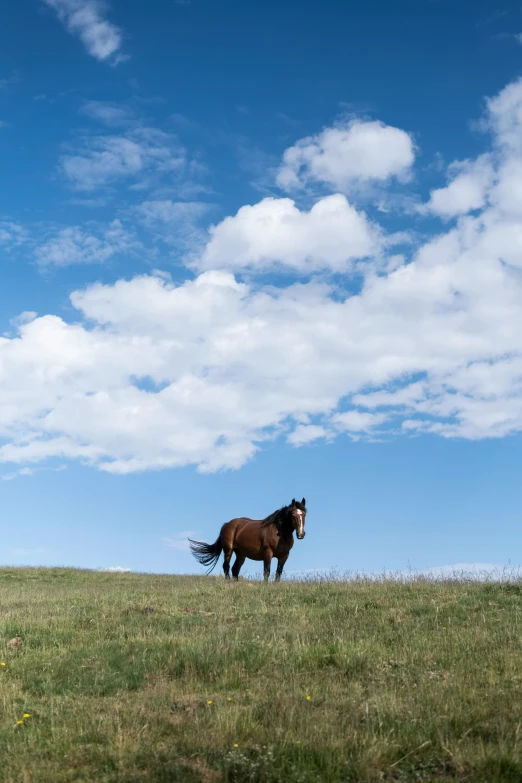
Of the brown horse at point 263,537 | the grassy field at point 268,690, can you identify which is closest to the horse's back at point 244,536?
the brown horse at point 263,537

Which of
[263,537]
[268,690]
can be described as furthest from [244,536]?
[268,690]

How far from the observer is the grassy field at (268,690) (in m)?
7.15

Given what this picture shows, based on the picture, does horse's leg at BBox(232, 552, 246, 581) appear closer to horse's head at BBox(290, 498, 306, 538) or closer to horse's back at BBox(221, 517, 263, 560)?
horse's back at BBox(221, 517, 263, 560)

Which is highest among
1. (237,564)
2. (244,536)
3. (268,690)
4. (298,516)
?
(298,516)

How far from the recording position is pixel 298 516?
2262 centimetres

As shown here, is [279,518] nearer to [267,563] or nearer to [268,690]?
[267,563]

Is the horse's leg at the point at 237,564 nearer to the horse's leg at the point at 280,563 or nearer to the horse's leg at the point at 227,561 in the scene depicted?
the horse's leg at the point at 227,561

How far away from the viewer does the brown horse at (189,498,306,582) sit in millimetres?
23031

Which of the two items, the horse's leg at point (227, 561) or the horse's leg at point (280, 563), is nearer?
the horse's leg at point (280, 563)

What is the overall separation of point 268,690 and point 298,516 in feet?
43.3

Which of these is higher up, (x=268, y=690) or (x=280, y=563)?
(x=280, y=563)

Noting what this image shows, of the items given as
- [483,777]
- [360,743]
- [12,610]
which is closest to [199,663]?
[360,743]

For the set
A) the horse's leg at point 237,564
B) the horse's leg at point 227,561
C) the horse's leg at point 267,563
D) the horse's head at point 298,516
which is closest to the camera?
the horse's head at point 298,516

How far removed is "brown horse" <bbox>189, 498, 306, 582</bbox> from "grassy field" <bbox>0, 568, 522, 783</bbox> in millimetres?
6093
